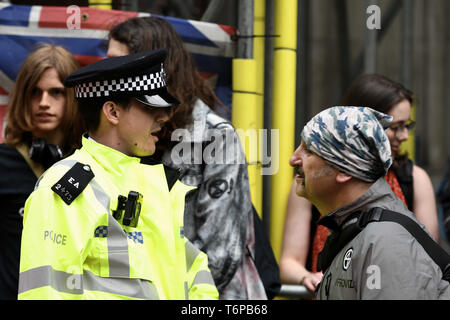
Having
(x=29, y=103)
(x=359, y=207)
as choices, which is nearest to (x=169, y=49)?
(x=29, y=103)

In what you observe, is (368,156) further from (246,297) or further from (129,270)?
(246,297)

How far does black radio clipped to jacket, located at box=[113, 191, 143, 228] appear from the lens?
235 cm

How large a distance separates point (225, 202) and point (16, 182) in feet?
3.11

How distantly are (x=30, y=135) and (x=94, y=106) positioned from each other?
101 centimetres

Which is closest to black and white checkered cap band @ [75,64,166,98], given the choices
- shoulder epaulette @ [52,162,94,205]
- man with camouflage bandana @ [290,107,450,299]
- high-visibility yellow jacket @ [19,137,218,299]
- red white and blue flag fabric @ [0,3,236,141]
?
high-visibility yellow jacket @ [19,137,218,299]

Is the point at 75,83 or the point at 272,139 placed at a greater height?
the point at 75,83

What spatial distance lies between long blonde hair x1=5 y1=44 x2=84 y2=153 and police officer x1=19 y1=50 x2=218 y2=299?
35.4 inches

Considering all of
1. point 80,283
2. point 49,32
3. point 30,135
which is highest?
point 49,32

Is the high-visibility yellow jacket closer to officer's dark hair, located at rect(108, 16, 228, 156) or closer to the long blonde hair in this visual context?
officer's dark hair, located at rect(108, 16, 228, 156)

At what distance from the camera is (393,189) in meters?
3.71

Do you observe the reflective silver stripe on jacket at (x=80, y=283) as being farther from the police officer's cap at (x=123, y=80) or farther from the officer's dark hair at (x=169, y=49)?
the officer's dark hair at (x=169, y=49)

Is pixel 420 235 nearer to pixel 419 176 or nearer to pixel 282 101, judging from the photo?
pixel 419 176

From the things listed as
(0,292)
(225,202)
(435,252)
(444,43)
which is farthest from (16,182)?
(444,43)

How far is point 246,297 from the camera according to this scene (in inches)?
126
